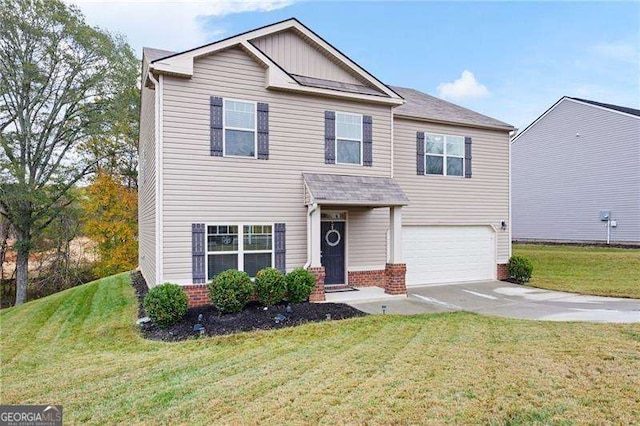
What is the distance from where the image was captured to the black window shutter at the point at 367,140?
37.0 ft

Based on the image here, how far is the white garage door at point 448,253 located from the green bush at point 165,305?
720 centimetres

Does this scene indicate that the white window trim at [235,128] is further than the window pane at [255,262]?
No

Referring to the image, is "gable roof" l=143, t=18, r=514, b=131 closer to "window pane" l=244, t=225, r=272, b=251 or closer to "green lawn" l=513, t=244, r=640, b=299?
"window pane" l=244, t=225, r=272, b=251

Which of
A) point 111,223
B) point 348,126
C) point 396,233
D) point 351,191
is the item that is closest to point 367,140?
point 348,126

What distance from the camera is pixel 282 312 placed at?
28.5 feet

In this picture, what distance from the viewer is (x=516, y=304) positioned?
980cm

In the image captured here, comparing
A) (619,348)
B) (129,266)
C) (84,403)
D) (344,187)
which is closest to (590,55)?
(344,187)

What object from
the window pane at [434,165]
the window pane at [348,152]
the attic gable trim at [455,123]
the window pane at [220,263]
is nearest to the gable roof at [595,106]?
the attic gable trim at [455,123]

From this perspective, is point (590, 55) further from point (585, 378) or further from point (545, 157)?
point (585, 378)

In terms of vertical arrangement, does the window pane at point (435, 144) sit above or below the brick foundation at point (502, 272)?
above

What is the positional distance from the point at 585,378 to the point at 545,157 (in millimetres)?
21290

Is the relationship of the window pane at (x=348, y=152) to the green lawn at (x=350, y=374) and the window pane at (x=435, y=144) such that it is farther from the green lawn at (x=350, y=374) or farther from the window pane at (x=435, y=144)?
the green lawn at (x=350, y=374)

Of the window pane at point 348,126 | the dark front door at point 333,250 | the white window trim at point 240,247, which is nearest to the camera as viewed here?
the white window trim at point 240,247

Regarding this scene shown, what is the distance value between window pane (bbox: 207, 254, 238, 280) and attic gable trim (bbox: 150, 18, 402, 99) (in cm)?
433
